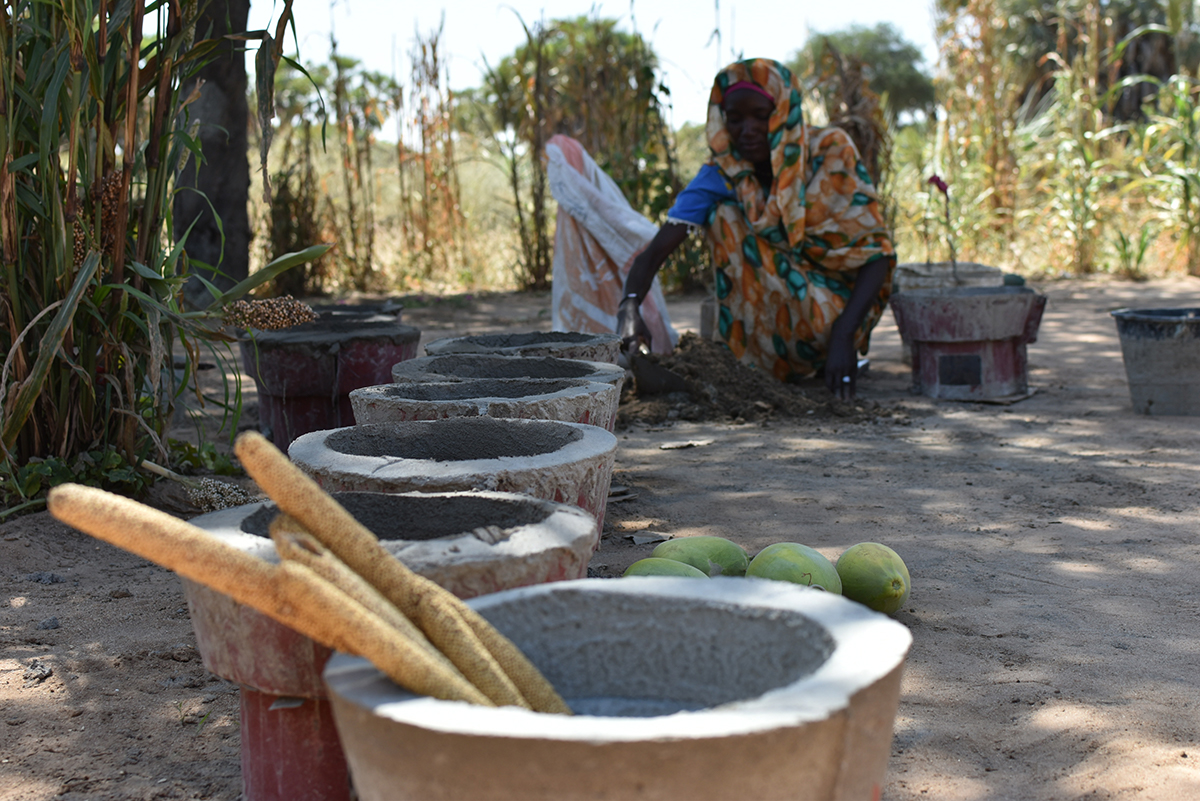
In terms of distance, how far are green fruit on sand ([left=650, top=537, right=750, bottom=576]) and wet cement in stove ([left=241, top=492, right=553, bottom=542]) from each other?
770mm

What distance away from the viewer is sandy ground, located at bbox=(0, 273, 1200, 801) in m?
1.73

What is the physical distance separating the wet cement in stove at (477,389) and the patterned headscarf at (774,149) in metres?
2.68

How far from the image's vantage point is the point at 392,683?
108cm

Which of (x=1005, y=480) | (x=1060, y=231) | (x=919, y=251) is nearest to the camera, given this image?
(x=1005, y=480)

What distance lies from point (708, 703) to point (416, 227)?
970 cm

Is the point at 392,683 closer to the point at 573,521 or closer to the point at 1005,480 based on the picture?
the point at 573,521

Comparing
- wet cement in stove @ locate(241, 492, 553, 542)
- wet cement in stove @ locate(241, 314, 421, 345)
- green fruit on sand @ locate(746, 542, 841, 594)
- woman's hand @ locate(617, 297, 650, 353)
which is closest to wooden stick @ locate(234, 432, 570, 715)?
wet cement in stove @ locate(241, 492, 553, 542)

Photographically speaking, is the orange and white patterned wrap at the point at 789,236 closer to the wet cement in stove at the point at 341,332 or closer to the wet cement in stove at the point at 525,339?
the wet cement in stove at the point at 525,339

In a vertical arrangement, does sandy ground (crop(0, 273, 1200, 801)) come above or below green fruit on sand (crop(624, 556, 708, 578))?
below

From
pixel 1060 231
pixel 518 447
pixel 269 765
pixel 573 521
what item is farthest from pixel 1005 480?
pixel 1060 231

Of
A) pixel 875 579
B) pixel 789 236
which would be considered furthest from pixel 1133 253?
pixel 875 579

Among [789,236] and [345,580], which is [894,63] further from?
[345,580]

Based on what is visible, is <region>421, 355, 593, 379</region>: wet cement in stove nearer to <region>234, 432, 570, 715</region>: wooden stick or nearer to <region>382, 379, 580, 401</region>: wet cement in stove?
<region>382, 379, 580, 401</region>: wet cement in stove

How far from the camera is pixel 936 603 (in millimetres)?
2441
